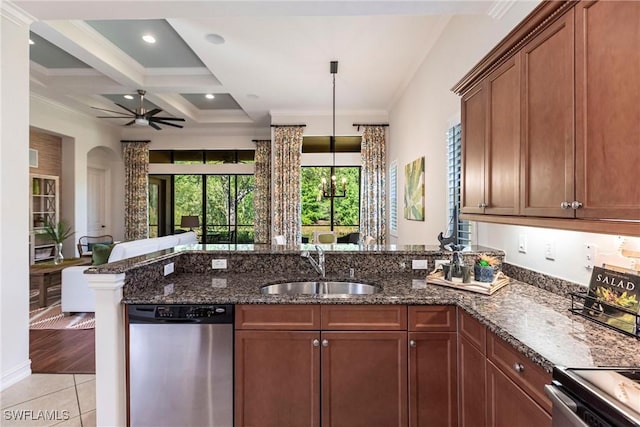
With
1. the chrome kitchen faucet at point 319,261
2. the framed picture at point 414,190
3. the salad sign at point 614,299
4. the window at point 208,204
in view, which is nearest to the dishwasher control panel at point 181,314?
the chrome kitchen faucet at point 319,261

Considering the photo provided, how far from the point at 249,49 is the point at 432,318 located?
3.84m

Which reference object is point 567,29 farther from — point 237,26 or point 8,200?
point 8,200

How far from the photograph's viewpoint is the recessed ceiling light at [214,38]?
378 centimetres

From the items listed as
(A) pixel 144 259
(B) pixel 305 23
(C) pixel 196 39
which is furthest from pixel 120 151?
(A) pixel 144 259

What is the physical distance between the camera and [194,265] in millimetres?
2564

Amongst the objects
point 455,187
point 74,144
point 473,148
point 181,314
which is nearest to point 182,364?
point 181,314

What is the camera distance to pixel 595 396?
876 mm

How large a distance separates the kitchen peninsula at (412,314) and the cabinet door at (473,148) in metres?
0.48

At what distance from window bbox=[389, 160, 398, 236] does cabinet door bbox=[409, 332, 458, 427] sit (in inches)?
165

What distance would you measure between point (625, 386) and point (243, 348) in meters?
1.63

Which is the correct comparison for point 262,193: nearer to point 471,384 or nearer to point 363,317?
point 363,317

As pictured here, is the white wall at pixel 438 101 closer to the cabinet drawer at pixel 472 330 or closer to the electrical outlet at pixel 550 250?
the electrical outlet at pixel 550 250

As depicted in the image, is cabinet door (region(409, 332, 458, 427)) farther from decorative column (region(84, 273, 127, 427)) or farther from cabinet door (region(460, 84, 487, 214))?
decorative column (region(84, 273, 127, 427))

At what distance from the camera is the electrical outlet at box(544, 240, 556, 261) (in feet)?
6.13
